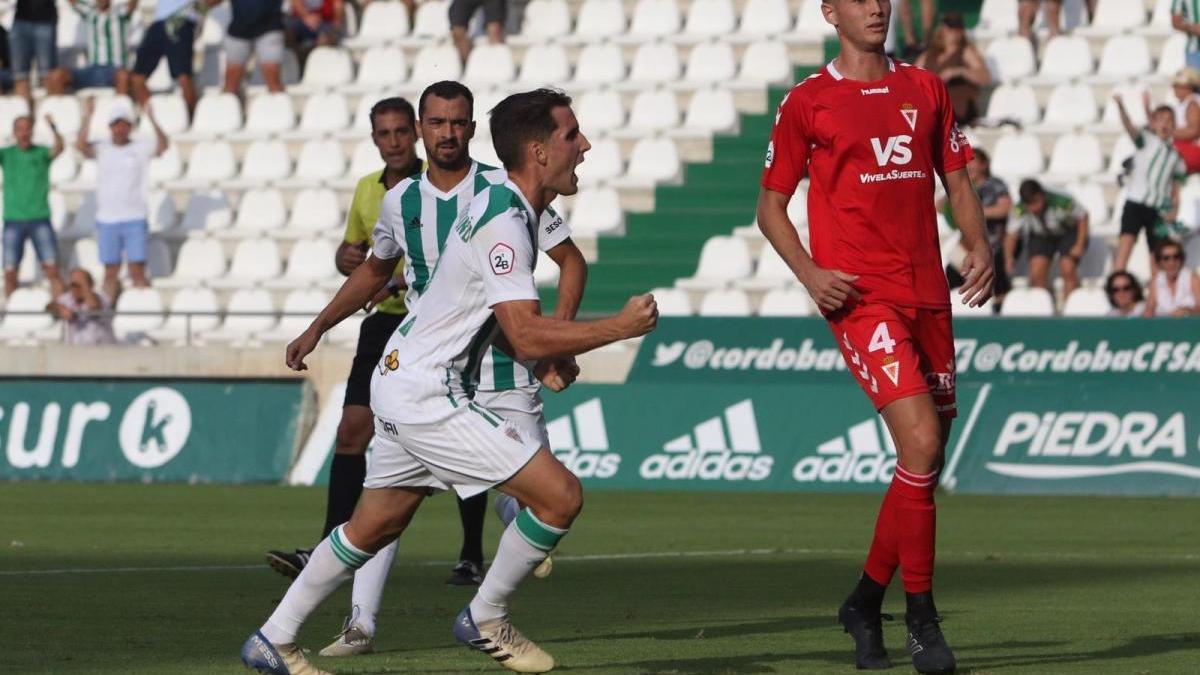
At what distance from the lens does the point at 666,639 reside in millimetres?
8938

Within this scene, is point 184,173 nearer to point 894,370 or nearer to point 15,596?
point 15,596

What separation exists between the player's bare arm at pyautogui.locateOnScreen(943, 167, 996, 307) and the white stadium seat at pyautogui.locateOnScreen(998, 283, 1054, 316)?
1245cm

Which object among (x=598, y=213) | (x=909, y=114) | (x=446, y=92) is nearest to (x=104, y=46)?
(x=598, y=213)

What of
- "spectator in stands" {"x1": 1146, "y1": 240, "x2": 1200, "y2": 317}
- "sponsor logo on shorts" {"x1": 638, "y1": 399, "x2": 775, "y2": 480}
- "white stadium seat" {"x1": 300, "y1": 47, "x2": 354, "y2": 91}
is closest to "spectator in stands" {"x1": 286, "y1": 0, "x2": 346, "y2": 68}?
"white stadium seat" {"x1": 300, "y1": 47, "x2": 354, "y2": 91}

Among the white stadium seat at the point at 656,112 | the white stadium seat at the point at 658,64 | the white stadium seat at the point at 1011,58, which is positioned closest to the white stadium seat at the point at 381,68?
the white stadium seat at the point at 658,64

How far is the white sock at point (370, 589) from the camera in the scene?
857 cm

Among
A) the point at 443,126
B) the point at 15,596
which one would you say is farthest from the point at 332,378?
the point at 443,126

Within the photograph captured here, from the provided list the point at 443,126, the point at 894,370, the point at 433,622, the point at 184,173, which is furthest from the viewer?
the point at 184,173

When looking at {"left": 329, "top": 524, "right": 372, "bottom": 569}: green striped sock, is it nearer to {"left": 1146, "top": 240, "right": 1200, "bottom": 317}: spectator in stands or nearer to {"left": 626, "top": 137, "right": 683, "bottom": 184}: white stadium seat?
{"left": 1146, "top": 240, "right": 1200, "bottom": 317}: spectator in stands

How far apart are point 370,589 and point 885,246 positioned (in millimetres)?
2259

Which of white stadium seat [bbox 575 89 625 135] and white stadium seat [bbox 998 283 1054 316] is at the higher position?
white stadium seat [bbox 575 89 625 135]

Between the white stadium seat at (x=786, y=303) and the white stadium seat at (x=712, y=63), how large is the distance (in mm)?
4165

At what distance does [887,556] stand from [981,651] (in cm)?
60

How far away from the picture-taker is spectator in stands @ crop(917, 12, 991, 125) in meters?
22.8
